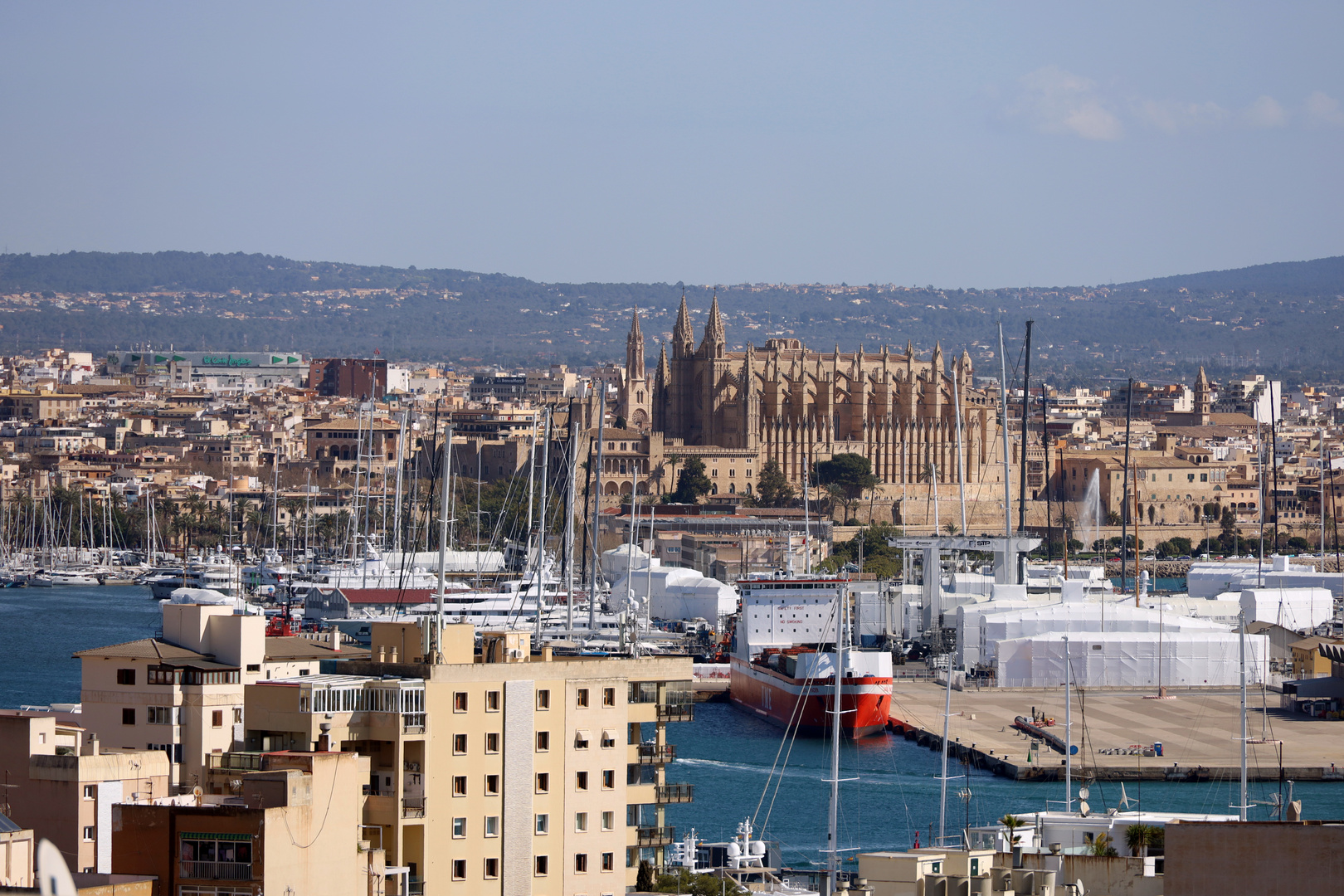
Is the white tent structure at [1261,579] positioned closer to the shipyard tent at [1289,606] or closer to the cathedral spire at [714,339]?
the shipyard tent at [1289,606]

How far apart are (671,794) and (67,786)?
22.0ft

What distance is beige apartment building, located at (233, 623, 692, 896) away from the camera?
19359 mm

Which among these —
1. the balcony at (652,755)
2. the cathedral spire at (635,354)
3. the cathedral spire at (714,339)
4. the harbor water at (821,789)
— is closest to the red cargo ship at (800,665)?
the harbor water at (821,789)

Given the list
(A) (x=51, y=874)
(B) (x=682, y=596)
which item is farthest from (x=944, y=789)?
(B) (x=682, y=596)

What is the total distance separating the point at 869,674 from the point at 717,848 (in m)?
18.4

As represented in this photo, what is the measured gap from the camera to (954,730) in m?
44.3

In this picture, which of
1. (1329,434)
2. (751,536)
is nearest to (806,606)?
(751,536)

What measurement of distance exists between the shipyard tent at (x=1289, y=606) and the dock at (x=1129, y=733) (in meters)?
12.2

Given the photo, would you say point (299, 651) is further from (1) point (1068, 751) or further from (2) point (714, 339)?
(2) point (714, 339)

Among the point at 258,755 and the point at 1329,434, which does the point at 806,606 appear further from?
the point at 1329,434

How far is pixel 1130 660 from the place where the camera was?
5178 centimetres

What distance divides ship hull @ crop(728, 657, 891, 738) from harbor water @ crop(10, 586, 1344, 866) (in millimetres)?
351

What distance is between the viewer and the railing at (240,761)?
60.1ft

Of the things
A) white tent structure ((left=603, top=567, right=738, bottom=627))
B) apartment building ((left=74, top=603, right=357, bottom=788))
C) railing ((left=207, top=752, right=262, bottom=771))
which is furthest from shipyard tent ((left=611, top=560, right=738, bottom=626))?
railing ((left=207, top=752, right=262, bottom=771))
